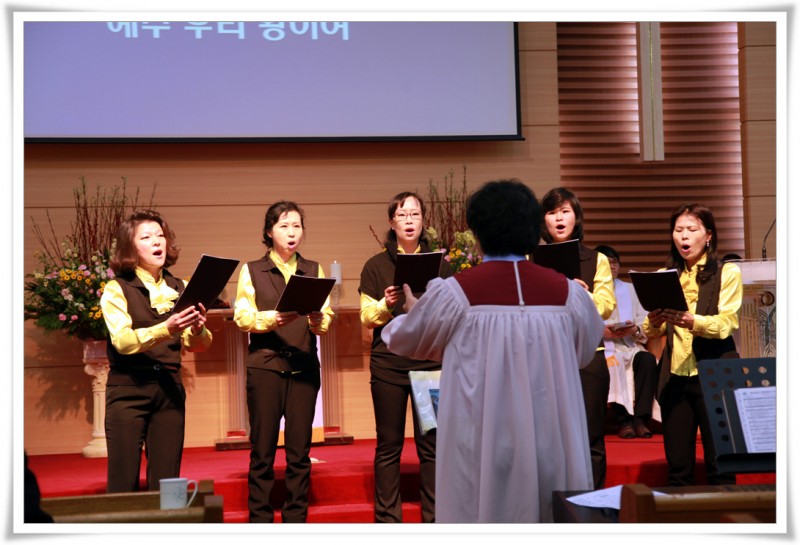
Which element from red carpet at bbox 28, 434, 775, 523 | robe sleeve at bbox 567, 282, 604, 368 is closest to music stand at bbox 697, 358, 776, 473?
robe sleeve at bbox 567, 282, 604, 368

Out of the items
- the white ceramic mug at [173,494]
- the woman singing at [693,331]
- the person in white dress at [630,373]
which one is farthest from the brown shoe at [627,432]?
the white ceramic mug at [173,494]

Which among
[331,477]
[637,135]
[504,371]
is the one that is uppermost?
[637,135]

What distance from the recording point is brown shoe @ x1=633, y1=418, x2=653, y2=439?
543cm

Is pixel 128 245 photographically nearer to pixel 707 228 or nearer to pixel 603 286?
pixel 603 286

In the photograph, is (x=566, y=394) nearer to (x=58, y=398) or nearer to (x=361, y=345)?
(x=361, y=345)

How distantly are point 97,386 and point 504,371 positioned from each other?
3.39 meters

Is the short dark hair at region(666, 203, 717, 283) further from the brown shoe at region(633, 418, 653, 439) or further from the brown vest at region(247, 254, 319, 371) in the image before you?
the brown shoe at region(633, 418, 653, 439)

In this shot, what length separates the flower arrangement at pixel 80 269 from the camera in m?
4.99

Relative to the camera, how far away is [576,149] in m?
6.79

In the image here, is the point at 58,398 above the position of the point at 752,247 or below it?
below

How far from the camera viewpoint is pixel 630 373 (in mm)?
5578

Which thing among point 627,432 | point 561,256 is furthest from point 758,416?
point 627,432

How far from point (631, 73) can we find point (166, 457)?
16.1 feet

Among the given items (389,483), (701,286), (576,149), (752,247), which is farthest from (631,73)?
(389,483)
